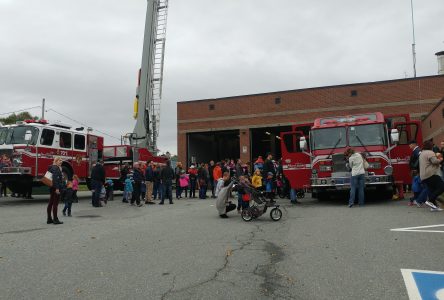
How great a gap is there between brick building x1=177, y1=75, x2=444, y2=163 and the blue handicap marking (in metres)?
27.6

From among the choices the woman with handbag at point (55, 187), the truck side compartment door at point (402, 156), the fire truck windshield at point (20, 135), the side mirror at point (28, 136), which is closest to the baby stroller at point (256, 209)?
the woman with handbag at point (55, 187)

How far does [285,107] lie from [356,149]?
21.8 meters

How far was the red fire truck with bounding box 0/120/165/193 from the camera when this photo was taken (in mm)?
16453

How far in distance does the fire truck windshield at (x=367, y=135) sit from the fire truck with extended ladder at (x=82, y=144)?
1112 cm

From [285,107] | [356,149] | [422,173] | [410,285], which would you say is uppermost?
[285,107]

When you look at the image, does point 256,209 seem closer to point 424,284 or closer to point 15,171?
point 424,284

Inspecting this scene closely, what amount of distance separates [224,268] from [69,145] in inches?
579

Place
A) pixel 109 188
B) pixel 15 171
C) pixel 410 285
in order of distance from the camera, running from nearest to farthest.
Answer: pixel 410 285, pixel 15 171, pixel 109 188

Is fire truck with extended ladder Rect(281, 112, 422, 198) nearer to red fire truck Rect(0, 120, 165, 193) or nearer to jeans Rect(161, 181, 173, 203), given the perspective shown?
jeans Rect(161, 181, 173, 203)

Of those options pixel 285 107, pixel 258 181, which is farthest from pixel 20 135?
Answer: pixel 285 107

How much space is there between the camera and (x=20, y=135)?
1686cm

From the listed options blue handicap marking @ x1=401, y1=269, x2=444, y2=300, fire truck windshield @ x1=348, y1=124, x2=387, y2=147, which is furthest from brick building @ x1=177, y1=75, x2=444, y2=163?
blue handicap marking @ x1=401, y1=269, x2=444, y2=300

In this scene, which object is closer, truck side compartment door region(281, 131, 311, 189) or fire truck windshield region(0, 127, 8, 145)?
truck side compartment door region(281, 131, 311, 189)

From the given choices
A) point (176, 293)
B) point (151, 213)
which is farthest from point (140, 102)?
point (176, 293)
